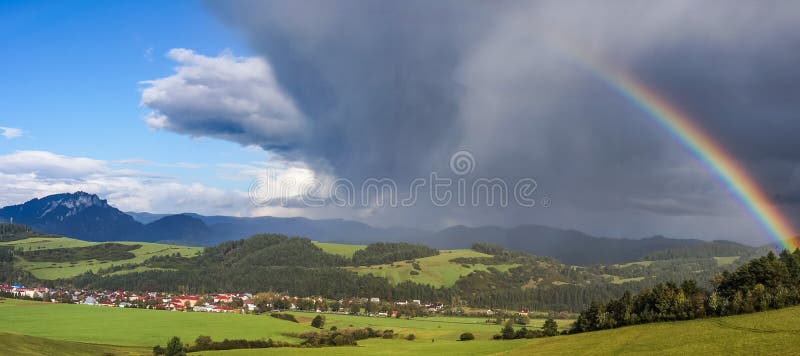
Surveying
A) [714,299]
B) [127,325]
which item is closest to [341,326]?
[127,325]

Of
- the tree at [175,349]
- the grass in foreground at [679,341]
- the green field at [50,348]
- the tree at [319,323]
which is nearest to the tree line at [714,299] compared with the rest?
the grass in foreground at [679,341]

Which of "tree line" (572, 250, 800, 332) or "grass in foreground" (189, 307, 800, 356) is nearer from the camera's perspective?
"grass in foreground" (189, 307, 800, 356)

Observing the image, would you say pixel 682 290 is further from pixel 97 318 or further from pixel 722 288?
pixel 97 318

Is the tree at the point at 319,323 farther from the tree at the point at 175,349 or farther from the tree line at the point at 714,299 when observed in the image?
the tree line at the point at 714,299

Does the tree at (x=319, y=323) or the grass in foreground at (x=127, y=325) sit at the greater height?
the grass in foreground at (x=127, y=325)

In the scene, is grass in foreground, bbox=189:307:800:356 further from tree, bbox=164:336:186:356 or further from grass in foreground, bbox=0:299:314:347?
grass in foreground, bbox=0:299:314:347

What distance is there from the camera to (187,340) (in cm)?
12556

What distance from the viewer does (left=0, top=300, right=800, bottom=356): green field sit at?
62.0 m

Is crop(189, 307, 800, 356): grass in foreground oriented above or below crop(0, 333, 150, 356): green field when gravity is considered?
above

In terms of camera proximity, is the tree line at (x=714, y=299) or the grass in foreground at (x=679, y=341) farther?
the tree line at (x=714, y=299)

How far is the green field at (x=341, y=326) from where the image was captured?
62.0 m

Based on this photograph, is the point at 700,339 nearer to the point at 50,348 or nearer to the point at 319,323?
the point at 50,348

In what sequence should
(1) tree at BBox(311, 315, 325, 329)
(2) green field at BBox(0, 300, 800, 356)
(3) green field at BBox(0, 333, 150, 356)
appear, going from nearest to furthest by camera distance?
(2) green field at BBox(0, 300, 800, 356)
(3) green field at BBox(0, 333, 150, 356)
(1) tree at BBox(311, 315, 325, 329)

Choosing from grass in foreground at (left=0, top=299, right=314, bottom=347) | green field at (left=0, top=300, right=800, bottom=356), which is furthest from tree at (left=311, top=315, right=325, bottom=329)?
grass in foreground at (left=0, top=299, right=314, bottom=347)
